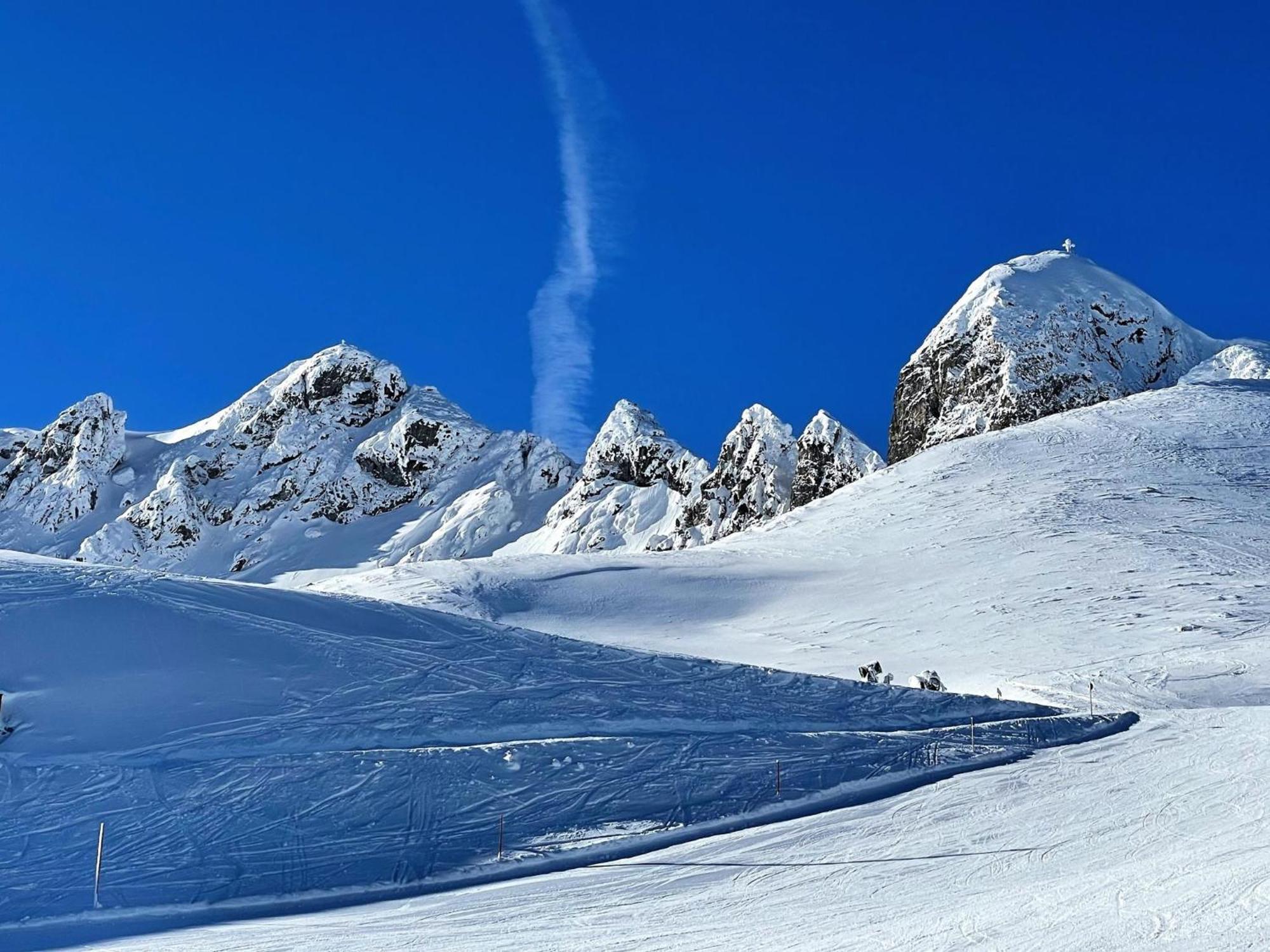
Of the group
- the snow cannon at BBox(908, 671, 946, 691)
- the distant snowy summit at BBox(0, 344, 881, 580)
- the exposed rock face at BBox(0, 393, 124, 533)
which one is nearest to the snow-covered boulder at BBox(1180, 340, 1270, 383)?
the distant snowy summit at BBox(0, 344, 881, 580)

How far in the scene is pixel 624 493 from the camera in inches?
3691

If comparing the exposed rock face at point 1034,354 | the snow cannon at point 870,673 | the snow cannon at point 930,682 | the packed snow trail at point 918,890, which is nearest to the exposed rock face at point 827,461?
the exposed rock face at point 1034,354

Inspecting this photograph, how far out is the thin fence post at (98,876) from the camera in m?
11.7

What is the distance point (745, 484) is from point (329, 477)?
153 feet

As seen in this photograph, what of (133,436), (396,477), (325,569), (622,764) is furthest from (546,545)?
(622,764)

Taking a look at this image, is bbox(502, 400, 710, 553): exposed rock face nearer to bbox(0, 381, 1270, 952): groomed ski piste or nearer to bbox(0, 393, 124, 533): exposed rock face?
bbox(0, 381, 1270, 952): groomed ski piste

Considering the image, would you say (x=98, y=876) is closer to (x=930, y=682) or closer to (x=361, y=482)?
(x=930, y=682)

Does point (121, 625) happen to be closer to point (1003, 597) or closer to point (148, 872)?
point (148, 872)

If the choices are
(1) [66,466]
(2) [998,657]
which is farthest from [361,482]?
(2) [998,657]

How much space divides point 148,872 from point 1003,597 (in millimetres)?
33687

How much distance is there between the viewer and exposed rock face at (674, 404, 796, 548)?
265ft

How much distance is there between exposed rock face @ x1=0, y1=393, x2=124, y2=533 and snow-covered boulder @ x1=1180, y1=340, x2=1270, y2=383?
103 m

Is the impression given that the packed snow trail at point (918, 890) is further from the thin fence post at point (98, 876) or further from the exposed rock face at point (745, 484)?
the exposed rock face at point (745, 484)

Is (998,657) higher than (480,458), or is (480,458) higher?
(480,458)
